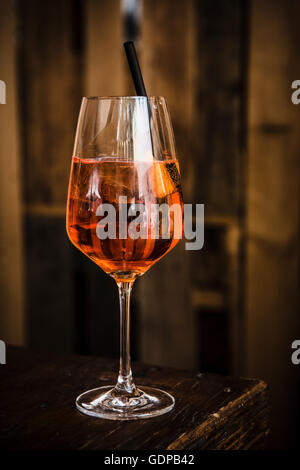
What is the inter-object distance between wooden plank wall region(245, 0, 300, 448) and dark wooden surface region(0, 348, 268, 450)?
109cm

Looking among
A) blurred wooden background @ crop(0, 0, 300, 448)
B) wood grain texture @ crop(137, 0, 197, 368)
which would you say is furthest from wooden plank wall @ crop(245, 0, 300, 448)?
wood grain texture @ crop(137, 0, 197, 368)

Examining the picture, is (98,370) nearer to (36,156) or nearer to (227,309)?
(227,309)

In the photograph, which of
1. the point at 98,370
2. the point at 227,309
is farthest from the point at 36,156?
the point at 98,370

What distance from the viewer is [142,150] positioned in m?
0.77

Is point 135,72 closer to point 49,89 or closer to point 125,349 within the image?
point 125,349

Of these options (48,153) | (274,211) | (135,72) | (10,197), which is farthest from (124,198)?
(48,153)

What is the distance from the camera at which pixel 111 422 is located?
2.37ft

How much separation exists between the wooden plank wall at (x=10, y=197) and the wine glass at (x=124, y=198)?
150 cm

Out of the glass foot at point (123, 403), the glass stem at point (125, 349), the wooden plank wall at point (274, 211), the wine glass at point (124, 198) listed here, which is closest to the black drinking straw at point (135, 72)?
the wine glass at point (124, 198)

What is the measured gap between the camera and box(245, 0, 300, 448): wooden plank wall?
6.21 feet

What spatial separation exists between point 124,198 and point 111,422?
26 centimetres

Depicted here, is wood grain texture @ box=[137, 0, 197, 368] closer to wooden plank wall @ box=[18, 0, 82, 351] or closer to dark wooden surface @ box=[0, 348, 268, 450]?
wooden plank wall @ box=[18, 0, 82, 351]

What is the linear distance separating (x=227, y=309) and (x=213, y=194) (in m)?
0.39

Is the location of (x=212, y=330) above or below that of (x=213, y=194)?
below
